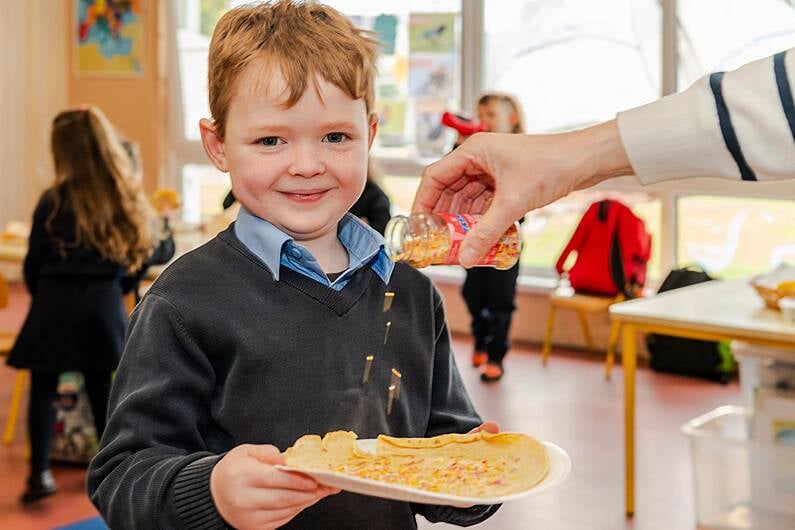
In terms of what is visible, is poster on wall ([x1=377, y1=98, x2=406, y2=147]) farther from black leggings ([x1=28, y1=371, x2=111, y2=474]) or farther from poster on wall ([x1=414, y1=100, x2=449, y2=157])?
black leggings ([x1=28, y1=371, x2=111, y2=474])

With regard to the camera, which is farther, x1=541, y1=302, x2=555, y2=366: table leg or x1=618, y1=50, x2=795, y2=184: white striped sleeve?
x1=541, y1=302, x2=555, y2=366: table leg

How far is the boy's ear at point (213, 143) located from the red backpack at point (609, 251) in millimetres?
4556

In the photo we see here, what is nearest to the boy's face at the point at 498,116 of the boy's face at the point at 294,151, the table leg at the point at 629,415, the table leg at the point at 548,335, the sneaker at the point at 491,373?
the table leg at the point at 548,335

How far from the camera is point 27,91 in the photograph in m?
8.71

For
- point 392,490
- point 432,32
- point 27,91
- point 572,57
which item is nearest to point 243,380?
point 392,490

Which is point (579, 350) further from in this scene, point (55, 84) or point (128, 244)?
point (55, 84)

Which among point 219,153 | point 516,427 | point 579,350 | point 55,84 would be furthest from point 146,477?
point 55,84

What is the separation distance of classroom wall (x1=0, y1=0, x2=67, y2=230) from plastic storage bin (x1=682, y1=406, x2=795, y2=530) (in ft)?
20.8

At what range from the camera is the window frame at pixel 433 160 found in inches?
228

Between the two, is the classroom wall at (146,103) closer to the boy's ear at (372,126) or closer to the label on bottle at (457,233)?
the boy's ear at (372,126)

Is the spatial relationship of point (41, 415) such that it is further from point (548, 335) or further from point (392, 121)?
point (392, 121)

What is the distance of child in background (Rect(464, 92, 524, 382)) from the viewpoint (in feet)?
18.8

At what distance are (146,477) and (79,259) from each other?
9.06ft

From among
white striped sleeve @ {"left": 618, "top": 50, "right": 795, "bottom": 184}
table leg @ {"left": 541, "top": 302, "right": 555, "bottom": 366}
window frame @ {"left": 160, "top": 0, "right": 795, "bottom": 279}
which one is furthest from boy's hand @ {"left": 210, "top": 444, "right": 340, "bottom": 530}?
table leg @ {"left": 541, "top": 302, "right": 555, "bottom": 366}
